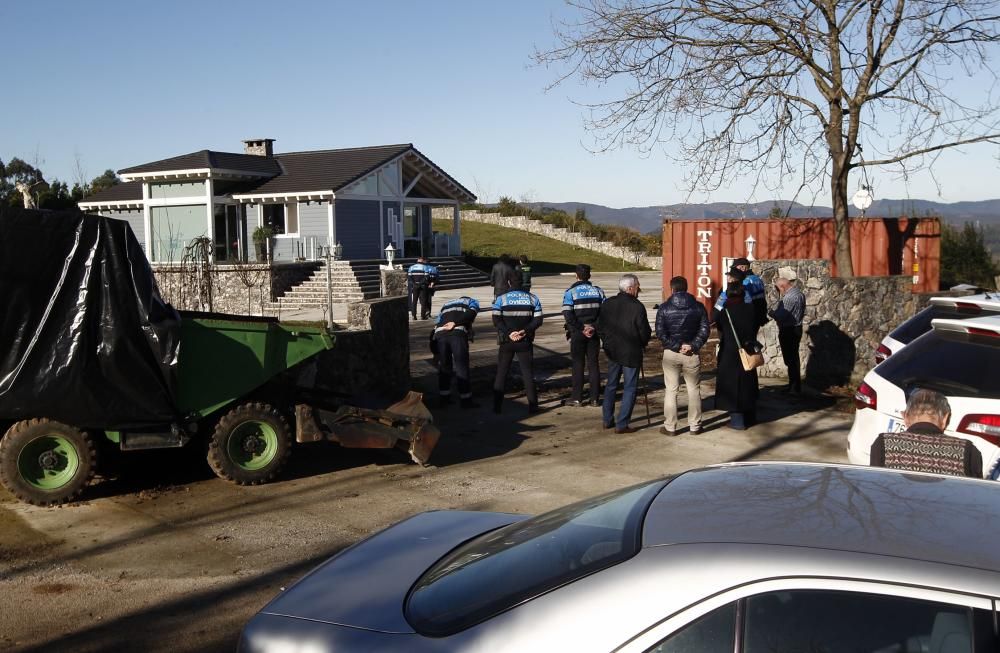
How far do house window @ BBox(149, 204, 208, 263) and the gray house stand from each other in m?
0.04

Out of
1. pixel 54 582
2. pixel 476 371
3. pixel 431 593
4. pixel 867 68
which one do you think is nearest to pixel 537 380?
pixel 476 371

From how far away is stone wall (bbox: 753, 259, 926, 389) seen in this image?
1392 centimetres

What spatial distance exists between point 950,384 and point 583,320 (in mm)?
6053

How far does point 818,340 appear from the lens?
1406 centimetres

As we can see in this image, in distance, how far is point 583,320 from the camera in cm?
1202

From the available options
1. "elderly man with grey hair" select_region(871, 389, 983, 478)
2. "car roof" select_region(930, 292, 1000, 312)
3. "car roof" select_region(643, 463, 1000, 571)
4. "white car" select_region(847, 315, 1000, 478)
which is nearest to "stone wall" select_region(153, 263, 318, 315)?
"car roof" select_region(930, 292, 1000, 312)

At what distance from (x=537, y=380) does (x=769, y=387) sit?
3.39 m

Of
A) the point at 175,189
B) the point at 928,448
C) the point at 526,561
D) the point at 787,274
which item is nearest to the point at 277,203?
the point at 175,189

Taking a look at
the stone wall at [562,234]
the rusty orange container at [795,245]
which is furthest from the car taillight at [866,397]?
the stone wall at [562,234]

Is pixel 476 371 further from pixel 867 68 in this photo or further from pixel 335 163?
pixel 335 163

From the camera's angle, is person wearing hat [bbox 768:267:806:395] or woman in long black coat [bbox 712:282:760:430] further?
person wearing hat [bbox 768:267:806:395]

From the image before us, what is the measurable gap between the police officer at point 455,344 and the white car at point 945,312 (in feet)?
16.0

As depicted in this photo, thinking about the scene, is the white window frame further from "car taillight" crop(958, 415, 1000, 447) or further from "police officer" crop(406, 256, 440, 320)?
"police officer" crop(406, 256, 440, 320)

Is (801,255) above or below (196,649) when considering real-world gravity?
above
